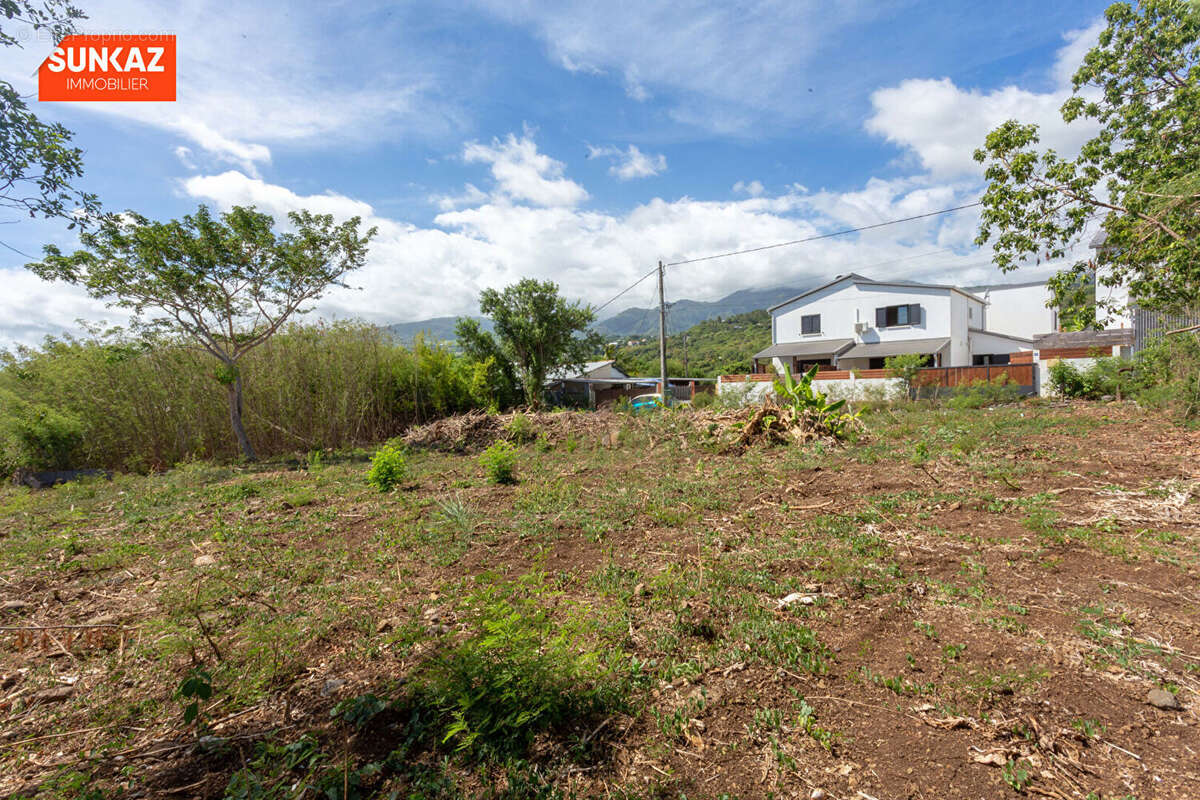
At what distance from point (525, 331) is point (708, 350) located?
34.2 metres

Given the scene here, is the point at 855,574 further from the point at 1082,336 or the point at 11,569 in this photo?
the point at 1082,336

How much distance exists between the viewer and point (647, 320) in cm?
1912

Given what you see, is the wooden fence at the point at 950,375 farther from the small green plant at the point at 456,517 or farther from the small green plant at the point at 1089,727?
the small green plant at the point at 1089,727

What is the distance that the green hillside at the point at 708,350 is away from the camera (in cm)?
3469

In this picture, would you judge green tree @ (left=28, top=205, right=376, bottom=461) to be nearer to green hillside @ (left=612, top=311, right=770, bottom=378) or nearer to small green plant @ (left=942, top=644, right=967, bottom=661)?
small green plant @ (left=942, top=644, right=967, bottom=661)

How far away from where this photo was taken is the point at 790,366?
76.0ft

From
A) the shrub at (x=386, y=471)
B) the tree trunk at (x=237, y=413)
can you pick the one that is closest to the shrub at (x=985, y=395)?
the shrub at (x=386, y=471)

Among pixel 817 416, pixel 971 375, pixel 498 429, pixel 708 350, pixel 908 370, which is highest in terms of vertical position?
pixel 708 350

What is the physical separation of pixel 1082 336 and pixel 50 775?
1164 inches

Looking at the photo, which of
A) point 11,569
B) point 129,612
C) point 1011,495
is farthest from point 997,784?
point 11,569

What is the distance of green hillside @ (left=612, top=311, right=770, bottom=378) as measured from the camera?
114 ft

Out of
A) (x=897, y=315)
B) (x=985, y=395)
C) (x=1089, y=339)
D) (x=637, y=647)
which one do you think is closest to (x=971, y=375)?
(x=985, y=395)

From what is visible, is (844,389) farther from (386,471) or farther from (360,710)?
(360,710)

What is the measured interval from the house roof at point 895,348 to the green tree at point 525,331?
12.1 m
